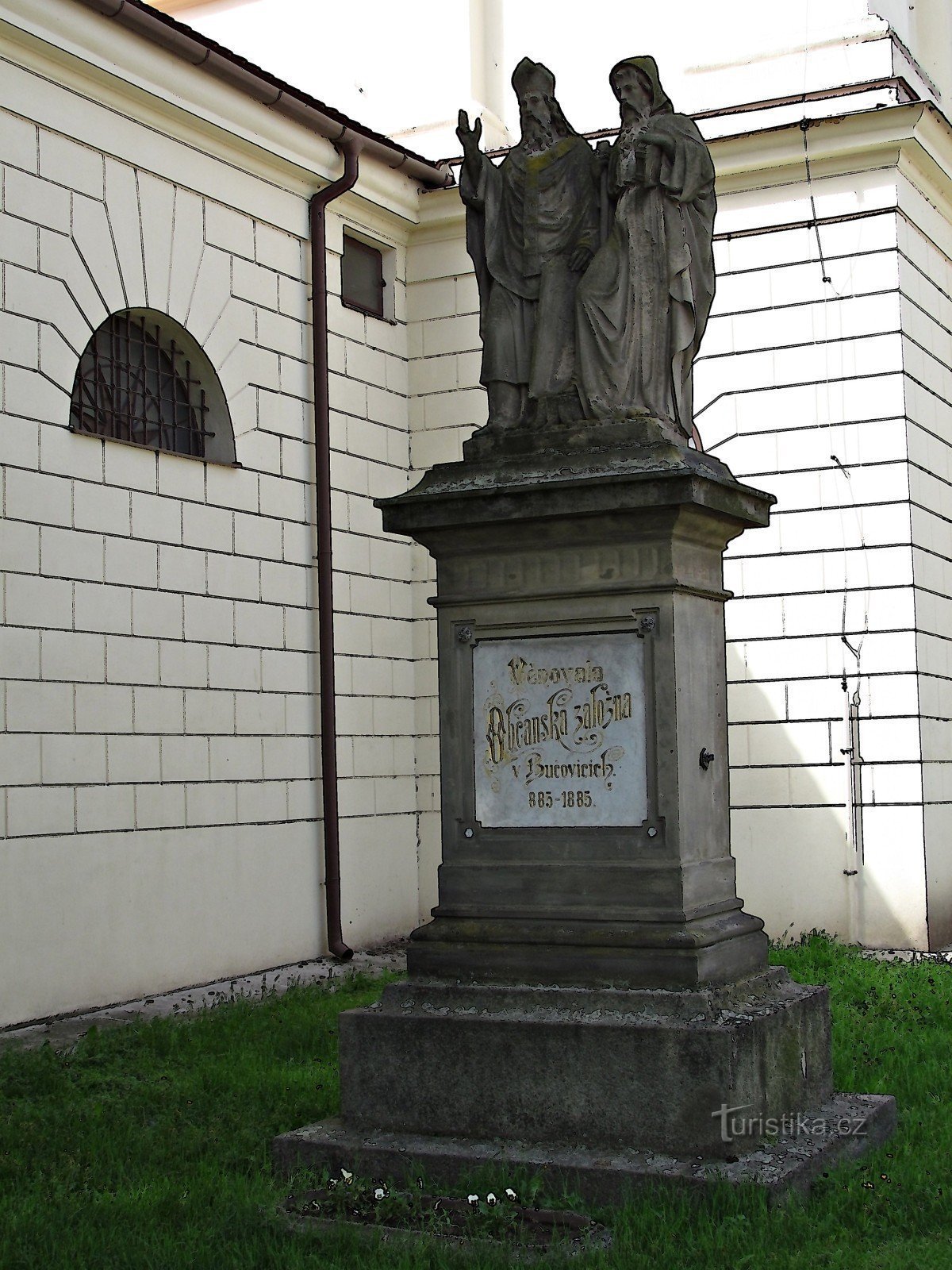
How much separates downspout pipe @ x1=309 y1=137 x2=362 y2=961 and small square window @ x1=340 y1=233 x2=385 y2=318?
0.53m

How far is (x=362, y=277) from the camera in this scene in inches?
526

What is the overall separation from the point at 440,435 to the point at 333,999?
18.3 feet

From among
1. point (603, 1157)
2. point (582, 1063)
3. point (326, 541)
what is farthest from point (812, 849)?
point (603, 1157)

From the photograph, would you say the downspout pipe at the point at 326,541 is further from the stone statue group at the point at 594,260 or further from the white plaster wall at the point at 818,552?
the stone statue group at the point at 594,260

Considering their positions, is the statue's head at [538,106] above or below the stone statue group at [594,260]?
above

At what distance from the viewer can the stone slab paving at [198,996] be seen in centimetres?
888

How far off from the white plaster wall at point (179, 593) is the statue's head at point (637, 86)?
4.53 meters

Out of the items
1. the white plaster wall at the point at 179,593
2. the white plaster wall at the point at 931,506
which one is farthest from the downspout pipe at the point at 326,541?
the white plaster wall at the point at 931,506

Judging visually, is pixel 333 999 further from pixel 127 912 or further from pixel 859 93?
pixel 859 93

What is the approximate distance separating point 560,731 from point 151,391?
5.88 m

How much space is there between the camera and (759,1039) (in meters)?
5.52

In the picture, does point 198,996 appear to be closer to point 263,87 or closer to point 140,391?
point 140,391

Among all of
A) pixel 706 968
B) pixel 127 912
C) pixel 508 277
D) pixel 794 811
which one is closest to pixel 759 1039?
pixel 706 968

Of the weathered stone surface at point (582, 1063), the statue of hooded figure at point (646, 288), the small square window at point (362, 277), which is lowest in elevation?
the weathered stone surface at point (582, 1063)
